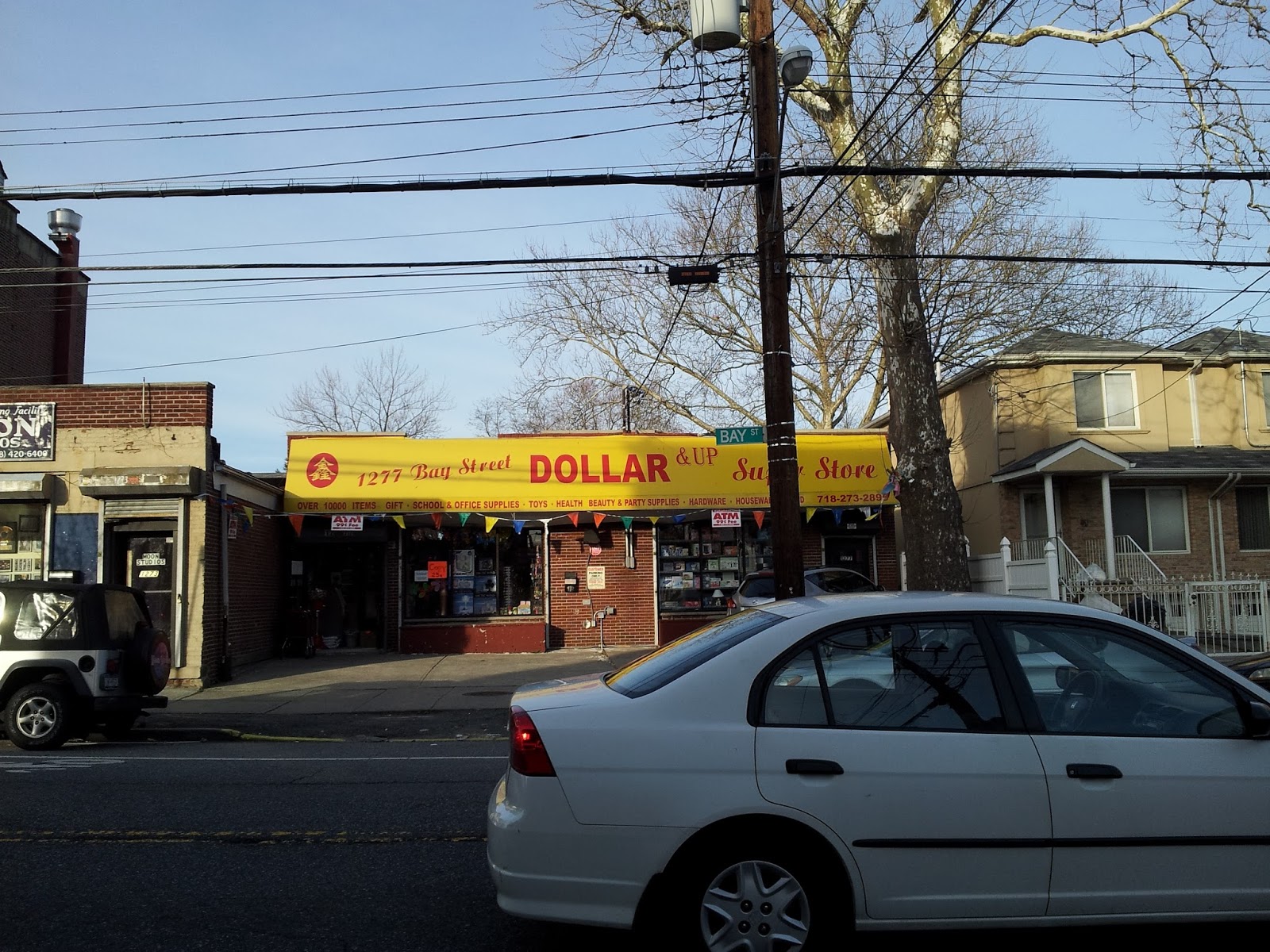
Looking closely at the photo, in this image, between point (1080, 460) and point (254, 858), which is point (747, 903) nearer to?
point (254, 858)

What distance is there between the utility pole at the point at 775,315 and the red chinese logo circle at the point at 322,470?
36.0 ft

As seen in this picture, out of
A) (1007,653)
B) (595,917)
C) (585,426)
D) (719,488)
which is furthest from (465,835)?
(585,426)

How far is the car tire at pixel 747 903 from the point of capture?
377cm

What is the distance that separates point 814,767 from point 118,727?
10542mm

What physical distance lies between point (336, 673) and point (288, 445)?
16.1 feet

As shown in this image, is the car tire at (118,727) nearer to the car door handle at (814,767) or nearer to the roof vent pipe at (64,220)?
the car door handle at (814,767)

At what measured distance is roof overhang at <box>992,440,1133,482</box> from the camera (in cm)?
2000

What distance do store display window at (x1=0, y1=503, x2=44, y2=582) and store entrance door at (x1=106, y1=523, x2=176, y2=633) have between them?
1146 millimetres

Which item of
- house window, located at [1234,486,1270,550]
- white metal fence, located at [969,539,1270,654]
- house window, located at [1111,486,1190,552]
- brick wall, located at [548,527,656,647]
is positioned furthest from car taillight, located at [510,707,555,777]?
house window, located at [1234,486,1270,550]

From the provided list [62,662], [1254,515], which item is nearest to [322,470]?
[62,662]

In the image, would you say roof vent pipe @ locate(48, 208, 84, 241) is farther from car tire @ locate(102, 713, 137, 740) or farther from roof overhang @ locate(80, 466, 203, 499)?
car tire @ locate(102, 713, 137, 740)

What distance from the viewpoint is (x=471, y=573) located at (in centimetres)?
2078

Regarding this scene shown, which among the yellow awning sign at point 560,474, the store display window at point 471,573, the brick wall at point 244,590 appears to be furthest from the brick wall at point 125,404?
the store display window at point 471,573

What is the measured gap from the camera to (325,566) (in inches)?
833
